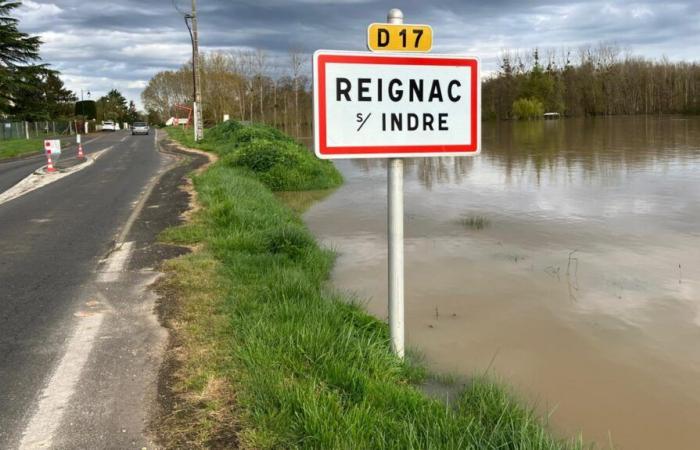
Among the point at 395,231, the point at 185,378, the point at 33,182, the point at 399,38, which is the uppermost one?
the point at 399,38

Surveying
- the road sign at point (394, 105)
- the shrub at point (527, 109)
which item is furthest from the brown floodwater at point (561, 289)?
the shrub at point (527, 109)

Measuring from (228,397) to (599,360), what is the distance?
316cm

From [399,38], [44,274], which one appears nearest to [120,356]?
[399,38]

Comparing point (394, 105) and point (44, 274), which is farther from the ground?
point (394, 105)

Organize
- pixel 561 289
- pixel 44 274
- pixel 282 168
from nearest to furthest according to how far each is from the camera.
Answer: pixel 44 274 → pixel 561 289 → pixel 282 168

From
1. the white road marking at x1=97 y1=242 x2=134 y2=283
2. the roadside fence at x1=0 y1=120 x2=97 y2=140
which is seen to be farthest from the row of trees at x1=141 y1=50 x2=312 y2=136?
Result: the white road marking at x1=97 y1=242 x2=134 y2=283

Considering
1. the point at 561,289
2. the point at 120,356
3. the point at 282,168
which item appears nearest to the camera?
the point at 120,356

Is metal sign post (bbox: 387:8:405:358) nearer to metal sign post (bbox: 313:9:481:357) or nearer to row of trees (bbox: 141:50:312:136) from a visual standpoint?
metal sign post (bbox: 313:9:481:357)

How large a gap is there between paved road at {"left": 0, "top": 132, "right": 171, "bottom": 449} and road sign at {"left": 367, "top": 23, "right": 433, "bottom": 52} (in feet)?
9.23

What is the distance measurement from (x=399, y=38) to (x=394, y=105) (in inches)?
14.6

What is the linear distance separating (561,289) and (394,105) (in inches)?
166

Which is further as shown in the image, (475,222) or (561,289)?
(475,222)

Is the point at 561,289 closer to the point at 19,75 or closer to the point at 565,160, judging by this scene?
the point at 565,160

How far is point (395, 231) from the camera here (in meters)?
3.78
